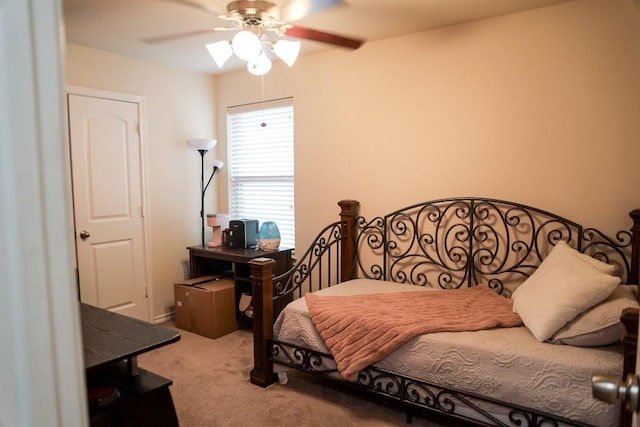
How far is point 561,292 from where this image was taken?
6.81 feet

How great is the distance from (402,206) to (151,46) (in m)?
2.32

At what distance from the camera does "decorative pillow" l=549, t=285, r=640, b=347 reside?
192cm

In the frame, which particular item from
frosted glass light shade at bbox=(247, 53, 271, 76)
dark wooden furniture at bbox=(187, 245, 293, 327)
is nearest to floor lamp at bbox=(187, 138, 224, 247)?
dark wooden furniture at bbox=(187, 245, 293, 327)

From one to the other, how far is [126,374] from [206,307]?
64.5 inches

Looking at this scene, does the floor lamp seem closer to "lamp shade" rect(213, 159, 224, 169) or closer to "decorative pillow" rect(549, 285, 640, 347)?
"lamp shade" rect(213, 159, 224, 169)

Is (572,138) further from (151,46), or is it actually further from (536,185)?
(151,46)

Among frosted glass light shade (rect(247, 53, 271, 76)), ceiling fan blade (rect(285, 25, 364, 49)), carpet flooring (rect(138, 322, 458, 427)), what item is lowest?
carpet flooring (rect(138, 322, 458, 427))

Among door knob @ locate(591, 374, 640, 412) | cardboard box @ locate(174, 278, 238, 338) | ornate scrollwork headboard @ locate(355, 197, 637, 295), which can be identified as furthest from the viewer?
cardboard box @ locate(174, 278, 238, 338)

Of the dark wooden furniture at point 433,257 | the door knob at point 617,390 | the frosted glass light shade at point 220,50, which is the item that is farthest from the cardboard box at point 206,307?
the door knob at point 617,390

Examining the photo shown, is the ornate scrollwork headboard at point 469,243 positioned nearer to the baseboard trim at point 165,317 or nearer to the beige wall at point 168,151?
the beige wall at point 168,151

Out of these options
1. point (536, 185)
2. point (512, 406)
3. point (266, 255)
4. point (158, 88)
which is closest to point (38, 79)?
point (512, 406)

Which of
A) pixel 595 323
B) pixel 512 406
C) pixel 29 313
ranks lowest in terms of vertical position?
pixel 512 406

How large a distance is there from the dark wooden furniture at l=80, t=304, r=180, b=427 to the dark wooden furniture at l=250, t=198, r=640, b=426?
3.05 feet

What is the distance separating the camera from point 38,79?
55 cm
